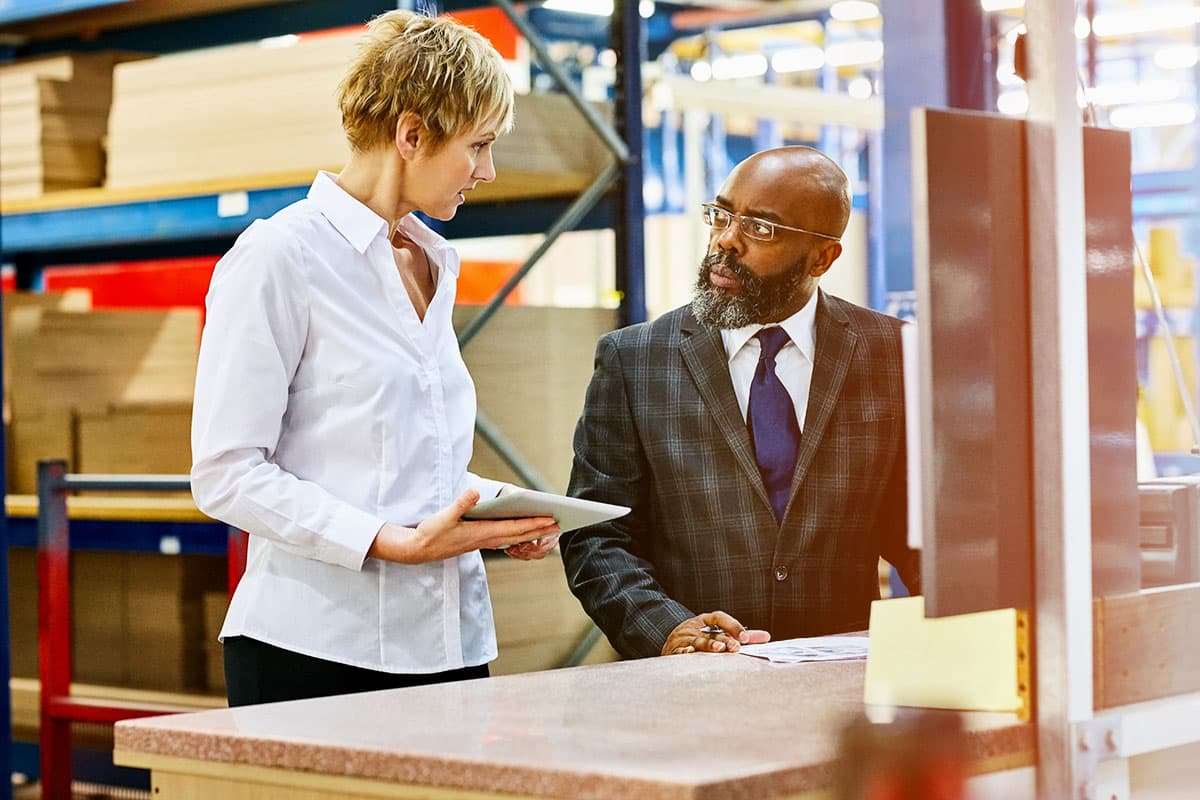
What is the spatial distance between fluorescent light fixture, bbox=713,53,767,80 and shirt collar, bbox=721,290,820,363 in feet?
29.5

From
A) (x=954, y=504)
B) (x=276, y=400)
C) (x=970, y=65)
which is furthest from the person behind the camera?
(x=970, y=65)

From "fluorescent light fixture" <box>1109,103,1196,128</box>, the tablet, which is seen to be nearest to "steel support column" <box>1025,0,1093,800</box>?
the tablet

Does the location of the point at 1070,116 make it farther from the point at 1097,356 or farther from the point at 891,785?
the point at 891,785

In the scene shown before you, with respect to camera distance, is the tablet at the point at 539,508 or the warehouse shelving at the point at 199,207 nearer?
the tablet at the point at 539,508

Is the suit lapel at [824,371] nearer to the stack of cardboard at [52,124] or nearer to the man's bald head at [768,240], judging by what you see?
the man's bald head at [768,240]

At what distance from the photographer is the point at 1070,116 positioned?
1.64 metres

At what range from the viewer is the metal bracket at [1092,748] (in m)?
1.66

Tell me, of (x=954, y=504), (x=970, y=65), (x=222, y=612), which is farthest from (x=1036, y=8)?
(x=970, y=65)

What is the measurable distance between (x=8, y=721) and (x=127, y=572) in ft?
1.87

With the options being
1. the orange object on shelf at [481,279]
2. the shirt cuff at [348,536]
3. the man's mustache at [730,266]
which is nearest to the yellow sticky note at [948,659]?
the shirt cuff at [348,536]

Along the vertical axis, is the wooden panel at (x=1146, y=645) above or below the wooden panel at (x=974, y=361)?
below

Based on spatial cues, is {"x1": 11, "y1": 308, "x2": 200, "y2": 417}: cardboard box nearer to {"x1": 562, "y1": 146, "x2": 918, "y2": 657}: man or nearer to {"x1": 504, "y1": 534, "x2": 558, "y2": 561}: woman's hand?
{"x1": 562, "y1": 146, "x2": 918, "y2": 657}: man

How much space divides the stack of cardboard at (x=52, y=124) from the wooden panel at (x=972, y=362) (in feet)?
12.2

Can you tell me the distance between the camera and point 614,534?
107 inches
